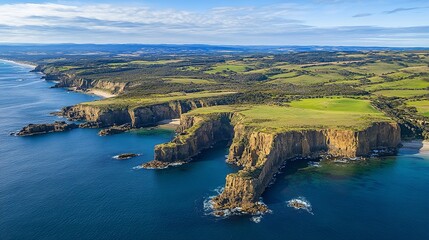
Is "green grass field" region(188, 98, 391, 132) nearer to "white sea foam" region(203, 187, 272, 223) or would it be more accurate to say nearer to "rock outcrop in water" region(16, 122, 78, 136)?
"white sea foam" region(203, 187, 272, 223)

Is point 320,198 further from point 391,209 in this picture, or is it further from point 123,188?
point 123,188

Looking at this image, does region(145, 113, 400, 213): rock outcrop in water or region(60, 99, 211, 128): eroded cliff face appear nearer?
region(145, 113, 400, 213): rock outcrop in water

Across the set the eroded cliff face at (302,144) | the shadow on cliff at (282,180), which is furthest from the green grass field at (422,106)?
the shadow on cliff at (282,180)

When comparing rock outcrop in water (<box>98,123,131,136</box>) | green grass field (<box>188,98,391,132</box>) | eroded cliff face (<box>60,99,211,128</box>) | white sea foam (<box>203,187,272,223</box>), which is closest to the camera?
white sea foam (<box>203,187,272,223</box>)

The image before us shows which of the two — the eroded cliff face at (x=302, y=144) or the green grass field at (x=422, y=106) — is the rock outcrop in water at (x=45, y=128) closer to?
Answer: the eroded cliff face at (x=302, y=144)

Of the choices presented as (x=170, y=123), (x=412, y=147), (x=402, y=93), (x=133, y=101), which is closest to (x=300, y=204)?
(x=412, y=147)

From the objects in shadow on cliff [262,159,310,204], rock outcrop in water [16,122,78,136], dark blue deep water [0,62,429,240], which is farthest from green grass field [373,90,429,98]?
rock outcrop in water [16,122,78,136]
